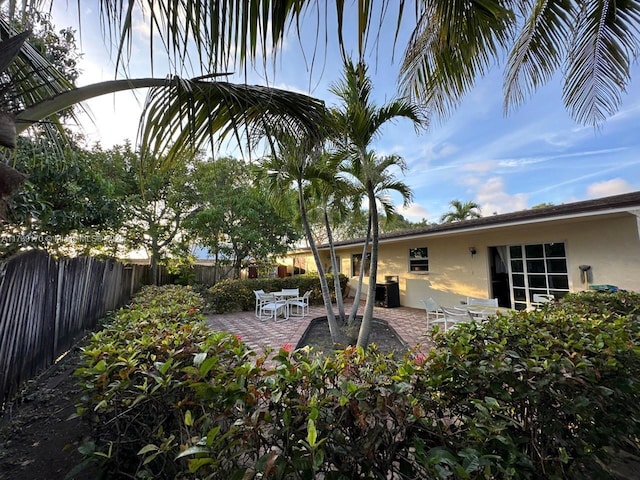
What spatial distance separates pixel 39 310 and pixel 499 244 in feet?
35.6

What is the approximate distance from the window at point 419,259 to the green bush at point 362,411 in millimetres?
9343

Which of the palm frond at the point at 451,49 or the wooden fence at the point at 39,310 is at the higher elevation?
the palm frond at the point at 451,49

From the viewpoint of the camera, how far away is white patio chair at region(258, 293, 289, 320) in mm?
9281

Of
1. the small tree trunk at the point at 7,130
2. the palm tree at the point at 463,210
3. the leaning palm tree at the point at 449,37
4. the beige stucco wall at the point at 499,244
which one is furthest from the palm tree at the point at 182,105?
the palm tree at the point at 463,210

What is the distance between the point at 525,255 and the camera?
826 cm

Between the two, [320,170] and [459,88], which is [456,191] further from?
[459,88]

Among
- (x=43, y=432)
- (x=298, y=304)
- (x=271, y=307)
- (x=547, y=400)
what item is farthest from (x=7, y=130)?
(x=298, y=304)

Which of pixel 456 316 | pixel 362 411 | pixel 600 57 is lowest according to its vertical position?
pixel 456 316

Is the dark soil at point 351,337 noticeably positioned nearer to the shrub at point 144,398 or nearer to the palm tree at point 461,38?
the shrub at point 144,398

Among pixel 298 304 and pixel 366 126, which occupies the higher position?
Answer: pixel 366 126

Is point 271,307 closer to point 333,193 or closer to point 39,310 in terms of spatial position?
point 333,193

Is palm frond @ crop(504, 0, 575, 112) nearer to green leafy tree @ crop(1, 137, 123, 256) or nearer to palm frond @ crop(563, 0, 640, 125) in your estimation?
palm frond @ crop(563, 0, 640, 125)

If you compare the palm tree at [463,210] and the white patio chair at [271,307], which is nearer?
the white patio chair at [271,307]

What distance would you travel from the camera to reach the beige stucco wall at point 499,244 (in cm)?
640
